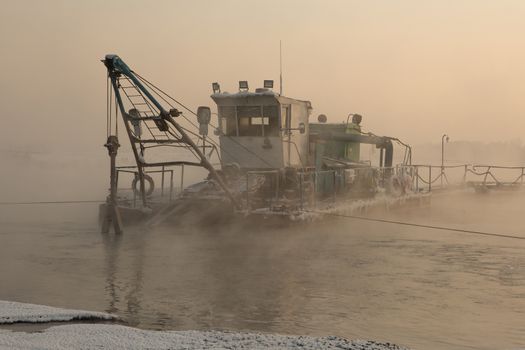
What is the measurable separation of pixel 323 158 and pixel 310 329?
17.2 metres

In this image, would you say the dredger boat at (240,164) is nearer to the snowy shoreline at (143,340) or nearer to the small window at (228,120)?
the small window at (228,120)

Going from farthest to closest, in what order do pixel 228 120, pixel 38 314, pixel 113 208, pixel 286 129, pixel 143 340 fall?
pixel 228 120
pixel 286 129
pixel 113 208
pixel 38 314
pixel 143 340

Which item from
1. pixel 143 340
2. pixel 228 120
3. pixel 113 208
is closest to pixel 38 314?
pixel 143 340

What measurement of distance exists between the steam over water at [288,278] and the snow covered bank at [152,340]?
1.08m

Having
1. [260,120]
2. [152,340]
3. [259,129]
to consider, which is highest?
[260,120]

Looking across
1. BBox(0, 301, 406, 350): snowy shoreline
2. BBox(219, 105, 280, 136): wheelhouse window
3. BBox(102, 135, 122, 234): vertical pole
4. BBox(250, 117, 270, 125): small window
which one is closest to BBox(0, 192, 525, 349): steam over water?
BBox(102, 135, 122, 234): vertical pole

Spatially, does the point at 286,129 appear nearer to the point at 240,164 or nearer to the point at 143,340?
the point at 240,164

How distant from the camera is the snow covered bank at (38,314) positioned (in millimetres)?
9711

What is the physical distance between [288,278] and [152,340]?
5953mm

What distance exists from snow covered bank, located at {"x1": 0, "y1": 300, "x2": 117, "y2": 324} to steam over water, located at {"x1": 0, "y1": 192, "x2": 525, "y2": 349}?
2.19 ft

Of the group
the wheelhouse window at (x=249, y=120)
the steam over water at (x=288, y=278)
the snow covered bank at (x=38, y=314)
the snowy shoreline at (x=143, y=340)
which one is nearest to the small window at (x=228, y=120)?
the wheelhouse window at (x=249, y=120)

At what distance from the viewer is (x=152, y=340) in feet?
28.7

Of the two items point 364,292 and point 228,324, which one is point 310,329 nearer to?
point 228,324

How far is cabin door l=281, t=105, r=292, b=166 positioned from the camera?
937 inches
